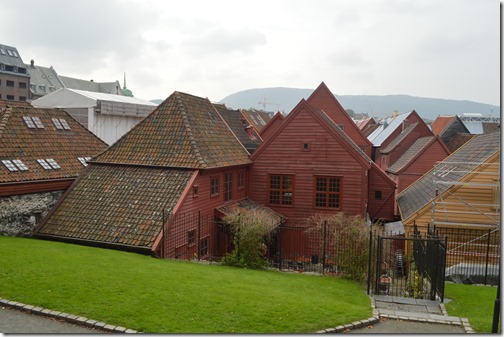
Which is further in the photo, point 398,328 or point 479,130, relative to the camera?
point 479,130

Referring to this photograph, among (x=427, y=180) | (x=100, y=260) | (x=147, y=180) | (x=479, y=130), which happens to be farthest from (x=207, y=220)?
(x=479, y=130)

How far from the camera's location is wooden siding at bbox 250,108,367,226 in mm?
Result: 25953

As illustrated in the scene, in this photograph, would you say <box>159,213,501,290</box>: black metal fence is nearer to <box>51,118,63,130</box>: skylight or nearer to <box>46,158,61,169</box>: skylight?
<box>46,158,61,169</box>: skylight

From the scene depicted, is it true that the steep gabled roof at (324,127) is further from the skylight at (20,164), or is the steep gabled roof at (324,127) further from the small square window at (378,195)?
the skylight at (20,164)

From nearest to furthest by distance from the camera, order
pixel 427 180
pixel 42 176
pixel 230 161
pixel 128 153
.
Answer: pixel 42 176
pixel 128 153
pixel 230 161
pixel 427 180

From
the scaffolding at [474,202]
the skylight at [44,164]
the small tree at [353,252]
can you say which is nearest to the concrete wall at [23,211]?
the skylight at [44,164]

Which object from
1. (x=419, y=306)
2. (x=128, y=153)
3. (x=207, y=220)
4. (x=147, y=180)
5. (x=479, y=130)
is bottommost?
(x=419, y=306)

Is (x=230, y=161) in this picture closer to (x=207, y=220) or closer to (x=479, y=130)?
(x=207, y=220)

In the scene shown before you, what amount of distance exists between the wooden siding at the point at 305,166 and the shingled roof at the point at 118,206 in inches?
311

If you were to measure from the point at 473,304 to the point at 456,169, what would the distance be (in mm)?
13105

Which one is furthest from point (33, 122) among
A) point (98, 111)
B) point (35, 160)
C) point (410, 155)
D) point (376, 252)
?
point (410, 155)

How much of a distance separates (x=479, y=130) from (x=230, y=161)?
47.3 m

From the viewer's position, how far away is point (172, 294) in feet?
37.5

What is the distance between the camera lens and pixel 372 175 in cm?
2988
